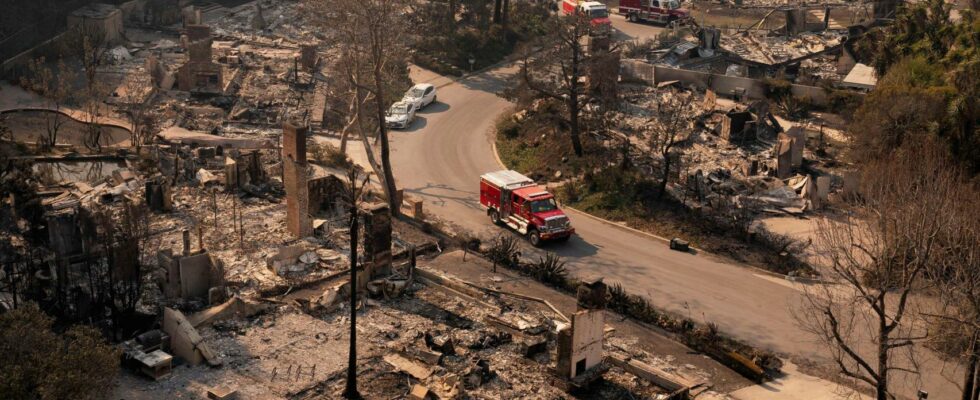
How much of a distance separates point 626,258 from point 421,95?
1643cm

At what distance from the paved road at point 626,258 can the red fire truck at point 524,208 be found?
46 centimetres

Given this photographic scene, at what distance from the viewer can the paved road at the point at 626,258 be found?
26875 millimetres

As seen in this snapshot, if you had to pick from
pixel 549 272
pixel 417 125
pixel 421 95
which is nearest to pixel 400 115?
pixel 417 125

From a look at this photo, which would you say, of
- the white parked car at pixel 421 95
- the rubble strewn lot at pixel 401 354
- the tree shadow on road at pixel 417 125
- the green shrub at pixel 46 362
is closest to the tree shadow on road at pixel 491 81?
the white parked car at pixel 421 95

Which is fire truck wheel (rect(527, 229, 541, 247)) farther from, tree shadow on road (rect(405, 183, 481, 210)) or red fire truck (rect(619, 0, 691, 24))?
red fire truck (rect(619, 0, 691, 24))

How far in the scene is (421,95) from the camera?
1756 inches

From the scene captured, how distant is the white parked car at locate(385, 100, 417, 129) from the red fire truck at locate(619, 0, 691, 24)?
2042 centimetres

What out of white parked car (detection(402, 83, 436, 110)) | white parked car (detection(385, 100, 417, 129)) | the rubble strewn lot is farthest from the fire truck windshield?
white parked car (detection(402, 83, 436, 110))

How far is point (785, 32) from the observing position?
54.6 metres

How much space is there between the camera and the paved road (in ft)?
88.2

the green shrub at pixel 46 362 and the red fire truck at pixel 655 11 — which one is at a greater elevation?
the red fire truck at pixel 655 11

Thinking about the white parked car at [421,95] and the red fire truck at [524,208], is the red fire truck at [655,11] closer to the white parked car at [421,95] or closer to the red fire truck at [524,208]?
the white parked car at [421,95]

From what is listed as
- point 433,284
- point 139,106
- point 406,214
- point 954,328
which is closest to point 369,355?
point 433,284

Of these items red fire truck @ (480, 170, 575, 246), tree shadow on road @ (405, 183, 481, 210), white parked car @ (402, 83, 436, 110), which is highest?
white parked car @ (402, 83, 436, 110)
